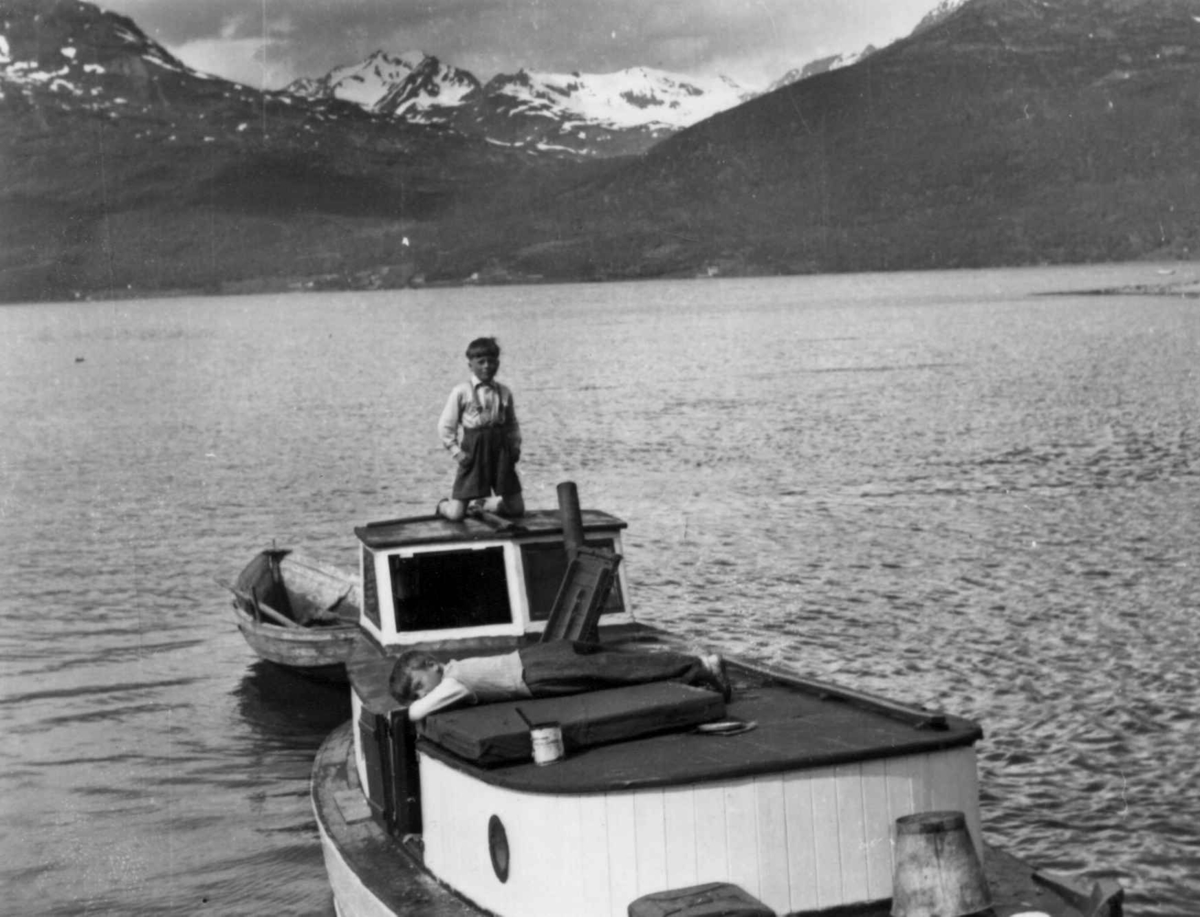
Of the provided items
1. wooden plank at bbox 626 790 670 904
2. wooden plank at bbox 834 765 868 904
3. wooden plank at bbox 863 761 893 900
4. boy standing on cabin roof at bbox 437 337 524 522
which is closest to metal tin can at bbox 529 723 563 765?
wooden plank at bbox 626 790 670 904

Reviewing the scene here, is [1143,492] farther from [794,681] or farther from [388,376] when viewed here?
[388,376]

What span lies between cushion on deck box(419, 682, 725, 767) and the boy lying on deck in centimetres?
18

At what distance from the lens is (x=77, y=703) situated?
2888 centimetres

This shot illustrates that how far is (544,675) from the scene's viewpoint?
529 inches

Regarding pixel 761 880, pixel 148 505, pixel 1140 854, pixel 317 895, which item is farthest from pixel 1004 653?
pixel 148 505

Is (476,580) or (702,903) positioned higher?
(476,580)

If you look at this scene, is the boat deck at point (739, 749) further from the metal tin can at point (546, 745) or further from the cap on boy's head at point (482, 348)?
the cap on boy's head at point (482, 348)

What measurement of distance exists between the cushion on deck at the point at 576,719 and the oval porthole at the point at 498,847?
49 cm

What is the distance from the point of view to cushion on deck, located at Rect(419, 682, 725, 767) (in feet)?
39.9

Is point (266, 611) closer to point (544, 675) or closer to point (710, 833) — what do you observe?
point (544, 675)

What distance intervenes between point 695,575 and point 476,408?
62.3 feet

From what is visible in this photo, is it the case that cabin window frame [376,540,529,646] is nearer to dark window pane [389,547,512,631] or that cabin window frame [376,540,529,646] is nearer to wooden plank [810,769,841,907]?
dark window pane [389,547,512,631]

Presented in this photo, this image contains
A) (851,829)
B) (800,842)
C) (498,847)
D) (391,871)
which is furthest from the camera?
(391,871)

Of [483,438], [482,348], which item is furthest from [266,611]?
[482,348]
